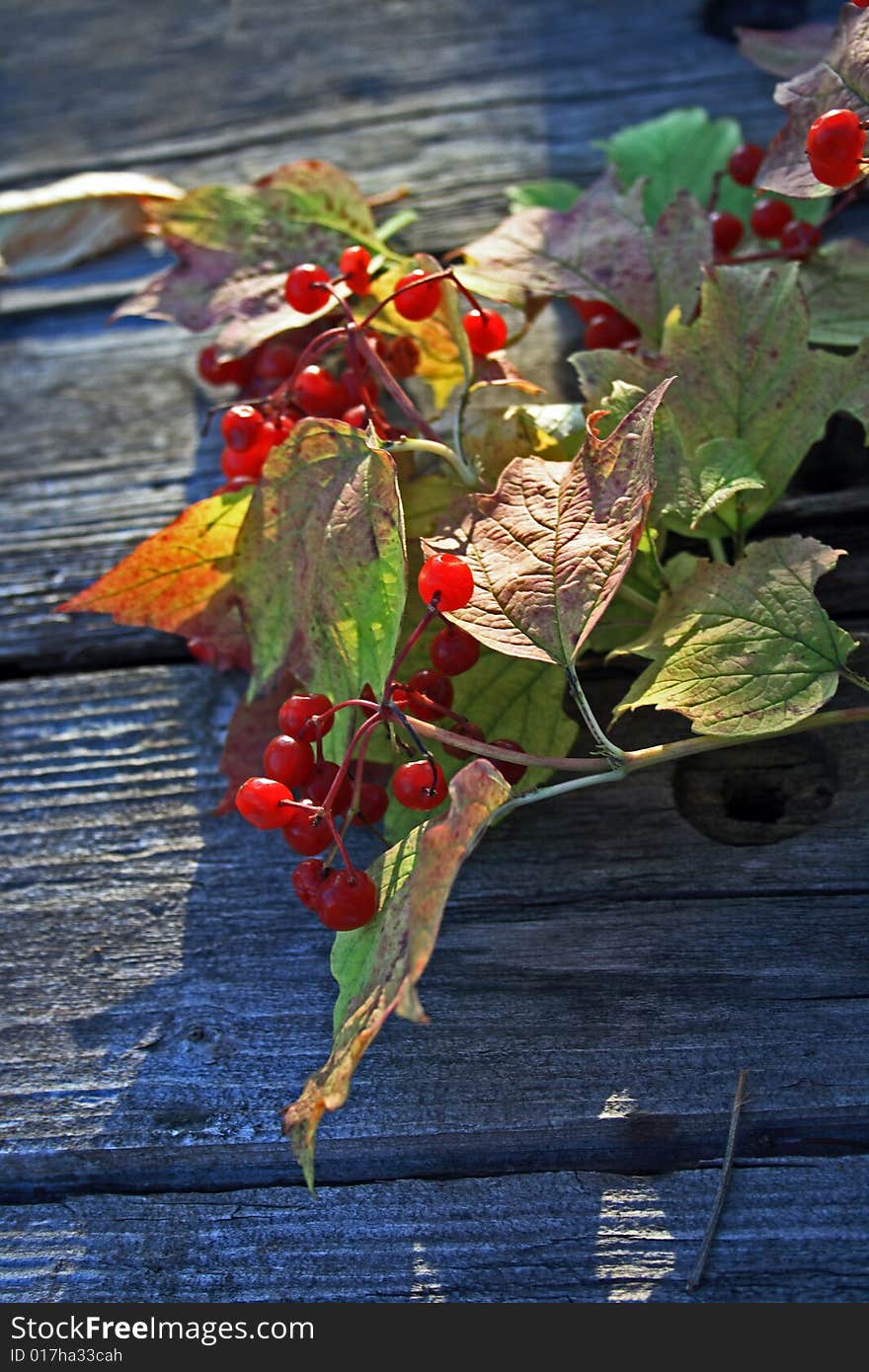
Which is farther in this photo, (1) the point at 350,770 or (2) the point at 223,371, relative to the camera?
(2) the point at 223,371

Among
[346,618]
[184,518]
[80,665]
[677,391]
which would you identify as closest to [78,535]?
[80,665]

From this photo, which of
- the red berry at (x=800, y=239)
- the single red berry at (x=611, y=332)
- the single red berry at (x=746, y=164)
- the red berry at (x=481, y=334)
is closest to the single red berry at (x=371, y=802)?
the red berry at (x=481, y=334)

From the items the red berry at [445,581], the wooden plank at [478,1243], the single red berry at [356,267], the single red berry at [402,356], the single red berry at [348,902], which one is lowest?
the wooden plank at [478,1243]

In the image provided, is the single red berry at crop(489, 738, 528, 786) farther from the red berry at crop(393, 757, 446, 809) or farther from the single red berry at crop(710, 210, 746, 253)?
the single red berry at crop(710, 210, 746, 253)

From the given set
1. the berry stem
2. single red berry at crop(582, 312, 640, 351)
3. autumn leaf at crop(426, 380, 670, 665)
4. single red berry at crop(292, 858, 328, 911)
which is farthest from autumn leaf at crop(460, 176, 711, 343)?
single red berry at crop(292, 858, 328, 911)

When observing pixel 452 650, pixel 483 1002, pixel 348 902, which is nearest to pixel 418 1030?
pixel 483 1002

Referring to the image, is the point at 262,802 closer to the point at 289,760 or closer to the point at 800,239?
the point at 289,760

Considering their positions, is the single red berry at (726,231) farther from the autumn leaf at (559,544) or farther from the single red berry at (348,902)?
the single red berry at (348,902)
